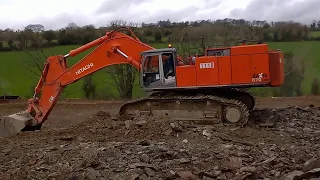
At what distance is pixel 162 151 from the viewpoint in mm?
9438

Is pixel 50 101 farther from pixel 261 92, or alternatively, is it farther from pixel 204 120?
pixel 261 92

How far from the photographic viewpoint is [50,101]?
548 inches

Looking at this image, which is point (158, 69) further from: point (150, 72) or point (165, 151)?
point (165, 151)

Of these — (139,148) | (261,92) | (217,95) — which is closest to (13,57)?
(261,92)

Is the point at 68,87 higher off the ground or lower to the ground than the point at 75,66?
lower

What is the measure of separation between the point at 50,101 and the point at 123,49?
255 cm

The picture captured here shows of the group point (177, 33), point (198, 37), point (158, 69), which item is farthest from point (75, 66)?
point (177, 33)

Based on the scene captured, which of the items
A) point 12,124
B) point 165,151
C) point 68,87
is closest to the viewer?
point 165,151

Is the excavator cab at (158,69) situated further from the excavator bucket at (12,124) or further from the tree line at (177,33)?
the tree line at (177,33)

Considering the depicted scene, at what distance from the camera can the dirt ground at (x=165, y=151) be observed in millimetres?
8516

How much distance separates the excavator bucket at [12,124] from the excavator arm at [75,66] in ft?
0.25

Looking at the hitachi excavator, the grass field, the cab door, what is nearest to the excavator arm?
the hitachi excavator

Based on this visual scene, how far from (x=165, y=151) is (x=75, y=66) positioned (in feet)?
18.2

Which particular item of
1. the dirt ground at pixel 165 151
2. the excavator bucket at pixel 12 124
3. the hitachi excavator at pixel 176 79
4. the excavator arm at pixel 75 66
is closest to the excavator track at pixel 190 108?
the hitachi excavator at pixel 176 79
